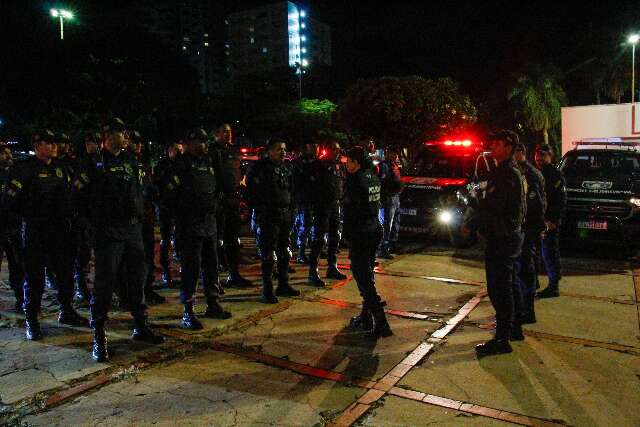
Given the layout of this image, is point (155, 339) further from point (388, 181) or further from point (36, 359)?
point (388, 181)

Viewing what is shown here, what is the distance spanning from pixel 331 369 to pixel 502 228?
1936 mm

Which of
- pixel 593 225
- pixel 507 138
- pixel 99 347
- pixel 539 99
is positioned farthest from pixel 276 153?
pixel 539 99

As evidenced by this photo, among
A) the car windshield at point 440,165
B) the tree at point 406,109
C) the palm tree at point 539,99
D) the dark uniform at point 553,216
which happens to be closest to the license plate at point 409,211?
the car windshield at point 440,165

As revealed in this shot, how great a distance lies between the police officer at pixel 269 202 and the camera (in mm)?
6570

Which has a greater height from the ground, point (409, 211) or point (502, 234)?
point (502, 234)

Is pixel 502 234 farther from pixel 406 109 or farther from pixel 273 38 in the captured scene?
pixel 273 38

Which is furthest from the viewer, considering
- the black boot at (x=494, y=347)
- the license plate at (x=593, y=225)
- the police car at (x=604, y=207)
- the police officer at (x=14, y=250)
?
the license plate at (x=593, y=225)

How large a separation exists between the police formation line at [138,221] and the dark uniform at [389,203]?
173 centimetres

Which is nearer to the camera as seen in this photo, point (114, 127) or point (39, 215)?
point (114, 127)

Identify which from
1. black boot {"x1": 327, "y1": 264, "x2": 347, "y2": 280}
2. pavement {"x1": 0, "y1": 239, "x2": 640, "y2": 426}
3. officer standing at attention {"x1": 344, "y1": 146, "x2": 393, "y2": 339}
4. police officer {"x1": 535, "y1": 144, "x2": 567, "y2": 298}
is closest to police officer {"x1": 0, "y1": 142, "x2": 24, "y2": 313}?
pavement {"x1": 0, "y1": 239, "x2": 640, "y2": 426}

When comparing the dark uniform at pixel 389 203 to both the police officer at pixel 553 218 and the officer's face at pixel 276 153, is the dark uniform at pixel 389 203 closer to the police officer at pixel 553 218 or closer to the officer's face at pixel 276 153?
the police officer at pixel 553 218

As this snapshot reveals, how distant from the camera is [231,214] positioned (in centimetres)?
755

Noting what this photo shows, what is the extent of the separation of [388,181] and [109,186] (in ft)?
15.8

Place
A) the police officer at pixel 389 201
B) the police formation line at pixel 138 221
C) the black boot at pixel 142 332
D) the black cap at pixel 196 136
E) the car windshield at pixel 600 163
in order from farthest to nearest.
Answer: the car windshield at pixel 600 163 < the police officer at pixel 389 201 < the black cap at pixel 196 136 < the black boot at pixel 142 332 < the police formation line at pixel 138 221
